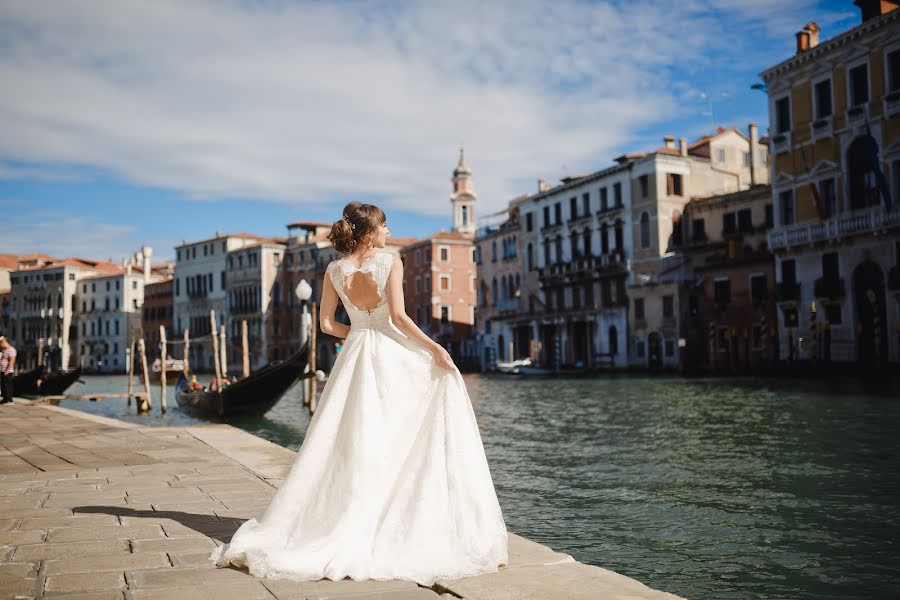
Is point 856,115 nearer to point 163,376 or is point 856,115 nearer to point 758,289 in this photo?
point 758,289

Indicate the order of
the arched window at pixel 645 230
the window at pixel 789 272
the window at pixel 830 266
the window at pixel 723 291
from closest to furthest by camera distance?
the window at pixel 830 266 < the window at pixel 789 272 < the window at pixel 723 291 < the arched window at pixel 645 230

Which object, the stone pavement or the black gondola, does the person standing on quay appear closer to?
the stone pavement

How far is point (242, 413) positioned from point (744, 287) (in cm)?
2176

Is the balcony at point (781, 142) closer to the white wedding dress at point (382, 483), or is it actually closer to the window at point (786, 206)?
the window at point (786, 206)

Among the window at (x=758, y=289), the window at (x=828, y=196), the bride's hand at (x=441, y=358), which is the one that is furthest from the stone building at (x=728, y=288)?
the bride's hand at (x=441, y=358)

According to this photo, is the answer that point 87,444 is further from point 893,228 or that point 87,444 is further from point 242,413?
point 893,228

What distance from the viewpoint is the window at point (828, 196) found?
92.1ft

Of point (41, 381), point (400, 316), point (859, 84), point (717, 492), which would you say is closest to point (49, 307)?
point (41, 381)

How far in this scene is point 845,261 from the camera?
27203 mm

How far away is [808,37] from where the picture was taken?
30.0 metres

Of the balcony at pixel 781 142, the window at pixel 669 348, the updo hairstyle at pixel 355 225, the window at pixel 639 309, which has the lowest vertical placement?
the window at pixel 669 348

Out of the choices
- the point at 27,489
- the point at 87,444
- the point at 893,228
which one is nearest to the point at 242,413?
the point at 87,444

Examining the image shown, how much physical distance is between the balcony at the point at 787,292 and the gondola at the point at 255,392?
61.2 feet

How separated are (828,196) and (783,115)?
147 inches
